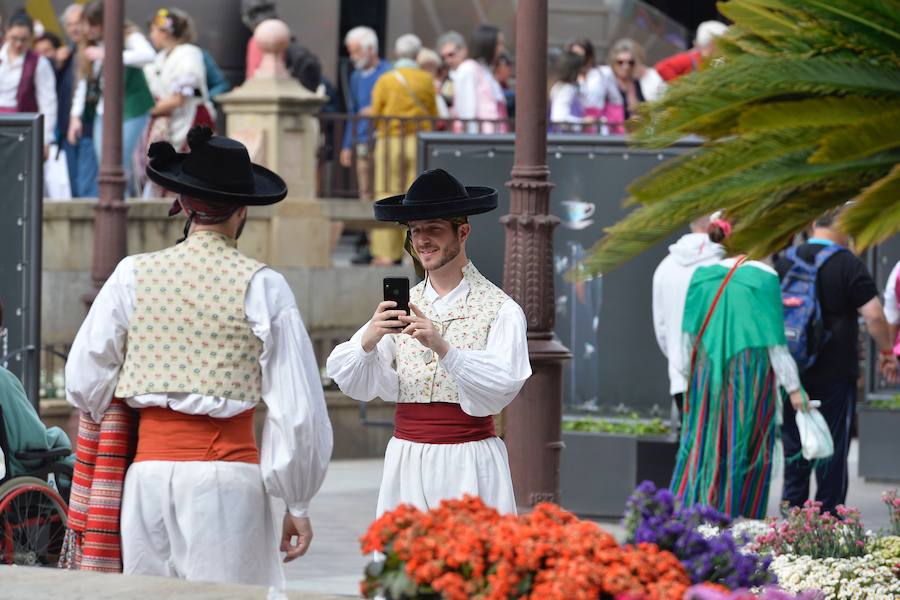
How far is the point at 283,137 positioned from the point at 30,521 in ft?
27.6

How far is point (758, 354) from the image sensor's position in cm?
1025

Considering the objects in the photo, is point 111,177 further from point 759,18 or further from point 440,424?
point 759,18

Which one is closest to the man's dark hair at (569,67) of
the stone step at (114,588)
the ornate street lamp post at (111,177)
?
the ornate street lamp post at (111,177)

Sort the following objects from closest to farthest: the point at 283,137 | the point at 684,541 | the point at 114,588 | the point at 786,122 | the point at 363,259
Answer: the point at 684,541
the point at 114,588
the point at 786,122
the point at 283,137
the point at 363,259

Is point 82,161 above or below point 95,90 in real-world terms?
below

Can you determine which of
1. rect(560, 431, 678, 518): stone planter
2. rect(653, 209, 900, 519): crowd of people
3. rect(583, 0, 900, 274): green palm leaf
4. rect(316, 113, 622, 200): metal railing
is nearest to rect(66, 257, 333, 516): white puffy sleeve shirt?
rect(583, 0, 900, 274): green palm leaf

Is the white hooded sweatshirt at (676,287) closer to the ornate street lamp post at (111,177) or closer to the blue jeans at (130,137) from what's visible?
the ornate street lamp post at (111,177)

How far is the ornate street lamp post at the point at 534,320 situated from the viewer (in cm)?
927

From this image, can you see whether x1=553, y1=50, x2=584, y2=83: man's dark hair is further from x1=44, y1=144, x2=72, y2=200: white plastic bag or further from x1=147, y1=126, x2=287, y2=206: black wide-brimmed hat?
x1=147, y1=126, x2=287, y2=206: black wide-brimmed hat

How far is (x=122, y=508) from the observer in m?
5.77

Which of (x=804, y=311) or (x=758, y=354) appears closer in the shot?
(x=758, y=354)

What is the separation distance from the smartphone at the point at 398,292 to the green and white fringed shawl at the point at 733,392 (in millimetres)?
4227

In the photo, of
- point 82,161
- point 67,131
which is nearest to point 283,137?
point 82,161

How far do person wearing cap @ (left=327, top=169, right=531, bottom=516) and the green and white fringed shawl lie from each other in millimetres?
3868
